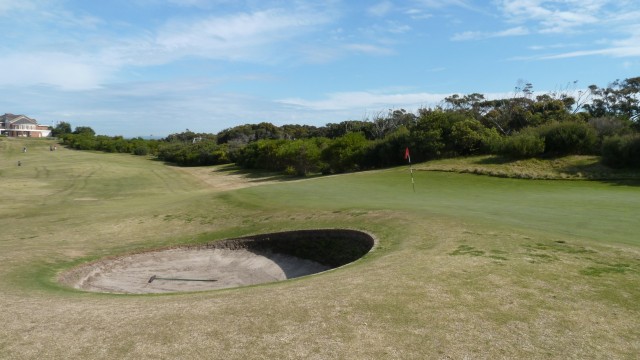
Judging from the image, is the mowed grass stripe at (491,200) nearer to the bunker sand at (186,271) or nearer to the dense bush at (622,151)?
the dense bush at (622,151)

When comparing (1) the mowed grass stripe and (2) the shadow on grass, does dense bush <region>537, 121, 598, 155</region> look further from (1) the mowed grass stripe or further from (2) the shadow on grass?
(2) the shadow on grass

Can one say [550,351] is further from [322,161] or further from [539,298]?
[322,161]

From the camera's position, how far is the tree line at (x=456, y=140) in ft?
128

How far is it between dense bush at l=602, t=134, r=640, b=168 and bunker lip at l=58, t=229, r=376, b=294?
84.5ft

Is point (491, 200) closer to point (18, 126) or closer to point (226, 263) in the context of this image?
point (226, 263)

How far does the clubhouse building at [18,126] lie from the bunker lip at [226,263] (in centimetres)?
19640

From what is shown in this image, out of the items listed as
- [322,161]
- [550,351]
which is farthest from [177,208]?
[322,161]

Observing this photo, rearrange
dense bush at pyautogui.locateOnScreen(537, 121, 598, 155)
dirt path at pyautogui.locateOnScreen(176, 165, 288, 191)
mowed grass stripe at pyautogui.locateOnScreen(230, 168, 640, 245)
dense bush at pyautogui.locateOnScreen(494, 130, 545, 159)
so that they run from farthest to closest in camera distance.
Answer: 1. dirt path at pyautogui.locateOnScreen(176, 165, 288, 191)
2. dense bush at pyautogui.locateOnScreen(494, 130, 545, 159)
3. dense bush at pyautogui.locateOnScreen(537, 121, 598, 155)
4. mowed grass stripe at pyautogui.locateOnScreen(230, 168, 640, 245)

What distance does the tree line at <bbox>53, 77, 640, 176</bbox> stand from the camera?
39031 millimetres

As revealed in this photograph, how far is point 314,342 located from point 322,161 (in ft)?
190

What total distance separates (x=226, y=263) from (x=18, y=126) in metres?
199

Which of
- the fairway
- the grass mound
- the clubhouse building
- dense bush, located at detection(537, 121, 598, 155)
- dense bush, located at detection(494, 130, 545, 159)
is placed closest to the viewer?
the fairway

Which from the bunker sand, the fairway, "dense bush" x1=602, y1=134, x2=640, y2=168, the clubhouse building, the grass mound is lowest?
the bunker sand

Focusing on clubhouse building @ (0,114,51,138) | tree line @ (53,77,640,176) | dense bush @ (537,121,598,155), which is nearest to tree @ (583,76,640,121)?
tree line @ (53,77,640,176)
